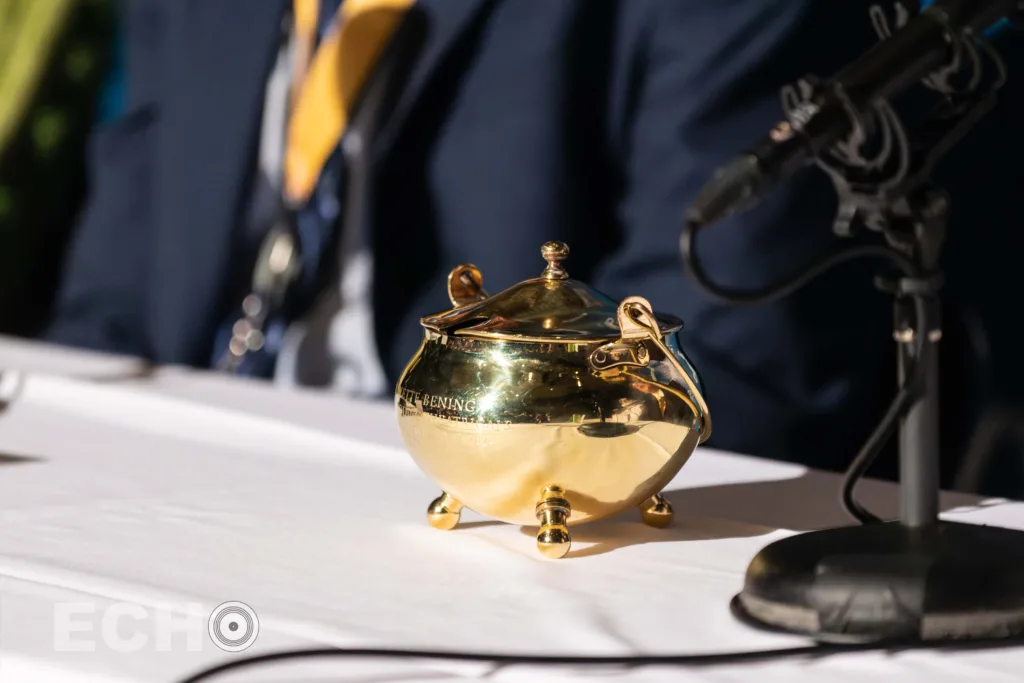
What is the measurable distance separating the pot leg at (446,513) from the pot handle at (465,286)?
9 cm

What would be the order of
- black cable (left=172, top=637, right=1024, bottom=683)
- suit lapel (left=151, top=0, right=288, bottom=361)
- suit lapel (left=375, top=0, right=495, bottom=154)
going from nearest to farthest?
black cable (left=172, top=637, right=1024, bottom=683) → suit lapel (left=375, top=0, right=495, bottom=154) → suit lapel (left=151, top=0, right=288, bottom=361)

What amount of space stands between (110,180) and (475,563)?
3.60 feet

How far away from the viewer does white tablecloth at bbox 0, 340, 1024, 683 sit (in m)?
0.39

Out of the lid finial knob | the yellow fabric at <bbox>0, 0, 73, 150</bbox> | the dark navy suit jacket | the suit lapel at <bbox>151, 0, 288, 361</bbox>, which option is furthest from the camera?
the yellow fabric at <bbox>0, 0, 73, 150</bbox>

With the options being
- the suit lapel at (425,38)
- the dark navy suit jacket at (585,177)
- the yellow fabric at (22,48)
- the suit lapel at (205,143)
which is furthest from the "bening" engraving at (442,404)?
the yellow fabric at (22,48)

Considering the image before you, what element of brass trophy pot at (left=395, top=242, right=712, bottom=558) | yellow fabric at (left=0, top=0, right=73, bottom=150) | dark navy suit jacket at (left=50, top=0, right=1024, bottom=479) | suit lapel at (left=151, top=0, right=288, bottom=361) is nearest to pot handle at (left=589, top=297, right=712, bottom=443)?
brass trophy pot at (left=395, top=242, right=712, bottom=558)

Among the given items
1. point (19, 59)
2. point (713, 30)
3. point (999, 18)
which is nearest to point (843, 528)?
point (999, 18)

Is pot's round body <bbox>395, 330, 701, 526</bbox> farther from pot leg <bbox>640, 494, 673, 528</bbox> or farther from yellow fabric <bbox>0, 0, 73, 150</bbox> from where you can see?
yellow fabric <bbox>0, 0, 73, 150</bbox>

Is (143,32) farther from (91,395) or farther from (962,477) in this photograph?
(962,477)

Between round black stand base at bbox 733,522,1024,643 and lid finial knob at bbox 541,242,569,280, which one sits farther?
lid finial knob at bbox 541,242,569,280

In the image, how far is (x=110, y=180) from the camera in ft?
4.73

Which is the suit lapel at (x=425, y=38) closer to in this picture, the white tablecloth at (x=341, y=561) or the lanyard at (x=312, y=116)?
the lanyard at (x=312, y=116)

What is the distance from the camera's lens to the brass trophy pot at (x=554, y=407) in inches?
18.4

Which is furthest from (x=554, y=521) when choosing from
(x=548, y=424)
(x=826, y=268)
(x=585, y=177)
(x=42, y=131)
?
(x=42, y=131)
